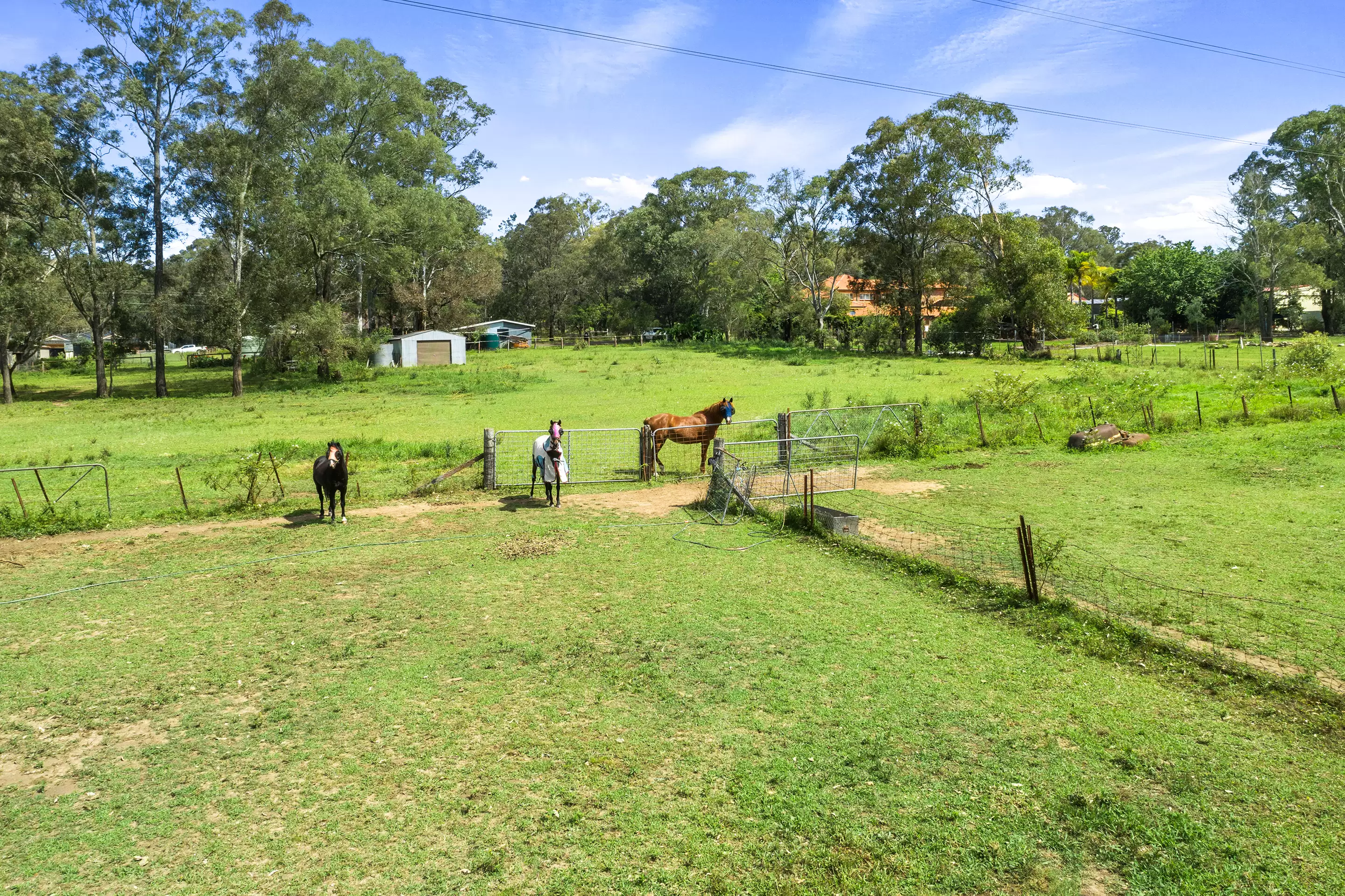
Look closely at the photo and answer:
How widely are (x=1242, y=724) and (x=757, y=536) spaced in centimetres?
743

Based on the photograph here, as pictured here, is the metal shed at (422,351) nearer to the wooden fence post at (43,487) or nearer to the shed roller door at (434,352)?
the shed roller door at (434,352)

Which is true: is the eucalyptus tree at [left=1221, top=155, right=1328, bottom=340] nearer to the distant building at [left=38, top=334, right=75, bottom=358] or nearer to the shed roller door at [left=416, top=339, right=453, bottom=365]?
the shed roller door at [left=416, top=339, right=453, bottom=365]

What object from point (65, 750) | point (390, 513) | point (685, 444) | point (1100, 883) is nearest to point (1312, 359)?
point (685, 444)

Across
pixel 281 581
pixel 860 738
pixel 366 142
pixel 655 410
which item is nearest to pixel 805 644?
pixel 860 738

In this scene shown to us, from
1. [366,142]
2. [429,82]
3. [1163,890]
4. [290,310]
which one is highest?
[429,82]

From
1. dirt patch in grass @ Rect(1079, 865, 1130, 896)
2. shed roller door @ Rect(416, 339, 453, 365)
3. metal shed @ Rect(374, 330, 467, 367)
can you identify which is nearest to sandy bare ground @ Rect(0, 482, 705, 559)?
dirt patch in grass @ Rect(1079, 865, 1130, 896)

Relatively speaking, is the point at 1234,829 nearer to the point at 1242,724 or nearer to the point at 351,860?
the point at 1242,724

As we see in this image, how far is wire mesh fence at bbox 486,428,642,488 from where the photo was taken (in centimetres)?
1744

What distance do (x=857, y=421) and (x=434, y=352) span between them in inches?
Result: 1584

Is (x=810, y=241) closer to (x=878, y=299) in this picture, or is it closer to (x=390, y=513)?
(x=878, y=299)

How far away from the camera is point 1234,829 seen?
17.3ft

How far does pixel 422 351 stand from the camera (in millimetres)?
55656

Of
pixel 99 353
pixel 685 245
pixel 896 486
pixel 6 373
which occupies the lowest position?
pixel 896 486

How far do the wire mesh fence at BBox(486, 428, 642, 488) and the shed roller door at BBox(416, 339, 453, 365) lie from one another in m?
33.9
